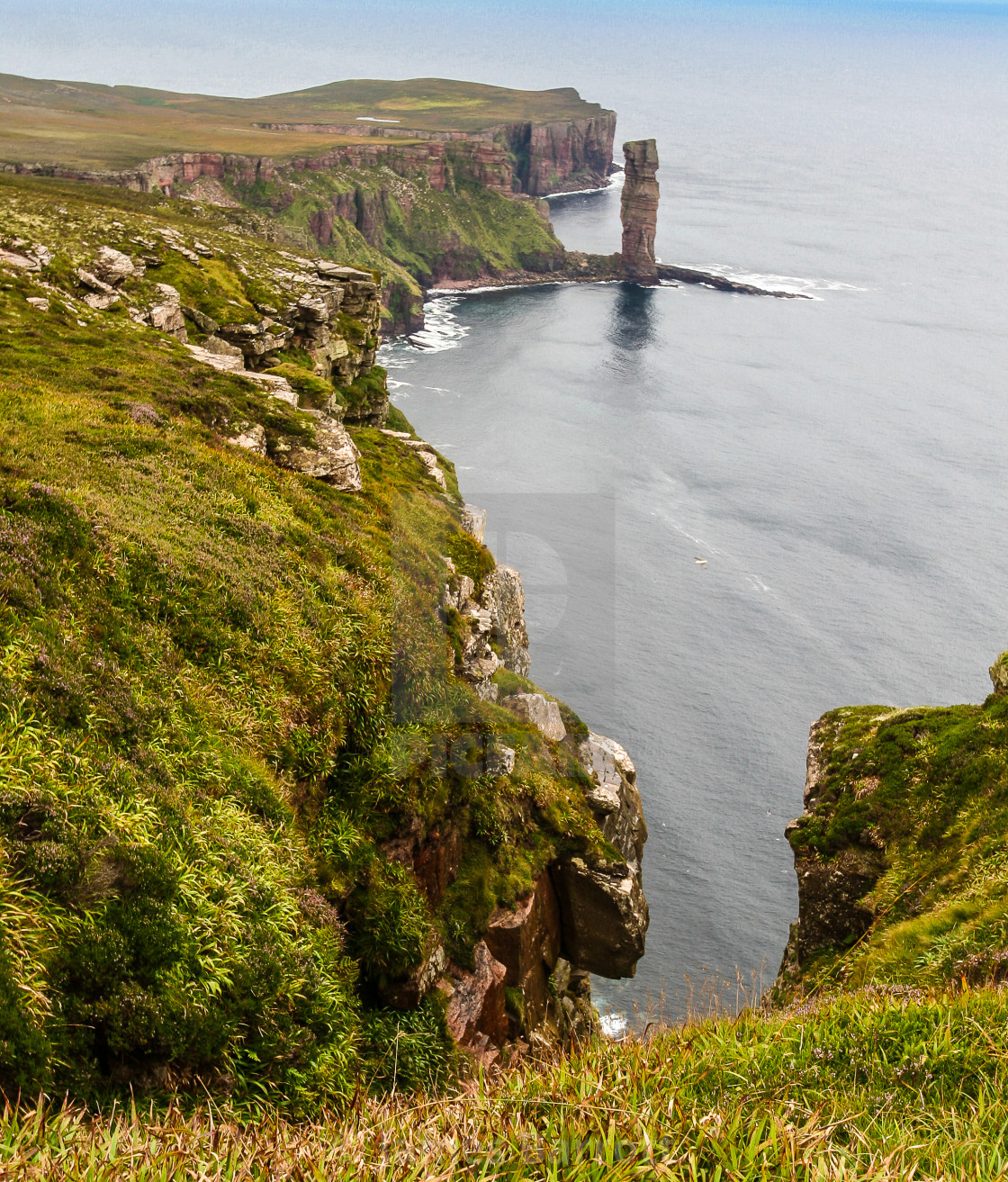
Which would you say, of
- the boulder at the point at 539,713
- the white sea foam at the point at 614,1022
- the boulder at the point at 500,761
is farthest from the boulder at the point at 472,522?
the white sea foam at the point at 614,1022

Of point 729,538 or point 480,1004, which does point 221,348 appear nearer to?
point 480,1004

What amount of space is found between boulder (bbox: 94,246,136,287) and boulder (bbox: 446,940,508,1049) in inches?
1638

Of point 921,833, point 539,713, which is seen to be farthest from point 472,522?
point 921,833

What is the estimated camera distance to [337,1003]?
1516 cm

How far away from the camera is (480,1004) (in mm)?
20547

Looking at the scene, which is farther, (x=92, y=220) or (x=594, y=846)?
(x=92, y=220)

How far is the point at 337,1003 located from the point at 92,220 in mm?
55361

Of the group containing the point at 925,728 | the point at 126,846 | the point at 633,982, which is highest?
the point at 126,846

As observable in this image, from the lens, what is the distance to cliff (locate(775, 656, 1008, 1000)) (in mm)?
21375

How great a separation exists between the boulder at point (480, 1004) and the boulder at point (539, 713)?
10.2 meters

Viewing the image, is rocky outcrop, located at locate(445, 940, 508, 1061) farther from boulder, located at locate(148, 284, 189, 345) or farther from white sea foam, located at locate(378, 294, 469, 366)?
white sea foam, located at locate(378, 294, 469, 366)

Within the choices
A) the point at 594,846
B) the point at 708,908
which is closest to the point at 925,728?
the point at 594,846

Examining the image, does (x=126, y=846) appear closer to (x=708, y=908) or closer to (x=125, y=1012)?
(x=125, y=1012)

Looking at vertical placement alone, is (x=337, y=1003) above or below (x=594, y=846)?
above
